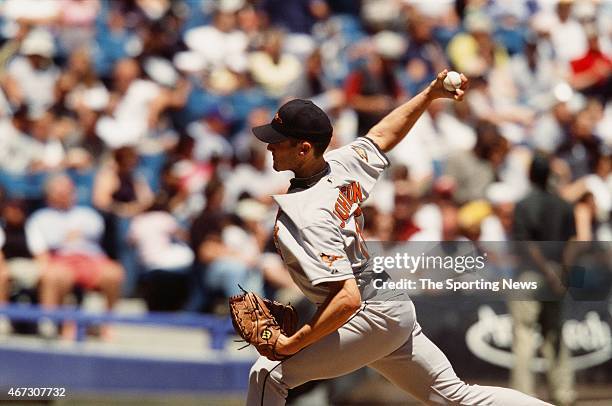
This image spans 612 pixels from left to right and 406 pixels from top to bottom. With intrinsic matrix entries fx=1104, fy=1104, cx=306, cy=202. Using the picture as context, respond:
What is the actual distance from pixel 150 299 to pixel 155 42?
343 centimetres

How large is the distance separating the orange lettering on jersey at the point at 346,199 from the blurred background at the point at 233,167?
1954 mm

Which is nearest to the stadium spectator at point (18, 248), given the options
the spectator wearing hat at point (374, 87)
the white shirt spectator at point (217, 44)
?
the white shirt spectator at point (217, 44)

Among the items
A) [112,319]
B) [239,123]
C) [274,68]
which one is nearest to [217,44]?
[274,68]

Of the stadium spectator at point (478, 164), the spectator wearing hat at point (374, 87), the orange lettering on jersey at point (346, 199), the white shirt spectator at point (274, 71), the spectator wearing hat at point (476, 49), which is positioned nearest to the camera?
the orange lettering on jersey at point (346, 199)

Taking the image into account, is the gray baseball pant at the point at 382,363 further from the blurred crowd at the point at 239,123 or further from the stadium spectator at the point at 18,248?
the stadium spectator at the point at 18,248

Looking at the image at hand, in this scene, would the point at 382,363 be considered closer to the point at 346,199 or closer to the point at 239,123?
the point at 346,199

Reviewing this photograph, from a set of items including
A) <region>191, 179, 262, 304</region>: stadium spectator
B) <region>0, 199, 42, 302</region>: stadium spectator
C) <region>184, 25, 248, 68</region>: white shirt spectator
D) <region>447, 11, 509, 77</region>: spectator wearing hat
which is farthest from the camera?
<region>447, 11, 509, 77</region>: spectator wearing hat

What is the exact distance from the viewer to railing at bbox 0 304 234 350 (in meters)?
6.93

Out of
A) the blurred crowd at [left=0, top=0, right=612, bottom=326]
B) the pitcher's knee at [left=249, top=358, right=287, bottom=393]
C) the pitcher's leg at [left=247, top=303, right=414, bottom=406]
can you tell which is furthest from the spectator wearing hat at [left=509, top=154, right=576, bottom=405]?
the pitcher's knee at [left=249, top=358, right=287, bottom=393]

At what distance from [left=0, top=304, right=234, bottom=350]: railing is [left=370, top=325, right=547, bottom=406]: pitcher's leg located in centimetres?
287

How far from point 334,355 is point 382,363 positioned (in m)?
0.30

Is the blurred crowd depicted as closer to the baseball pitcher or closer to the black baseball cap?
the baseball pitcher

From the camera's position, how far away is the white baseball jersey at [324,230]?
406 centimetres

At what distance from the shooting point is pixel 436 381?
14.6ft
